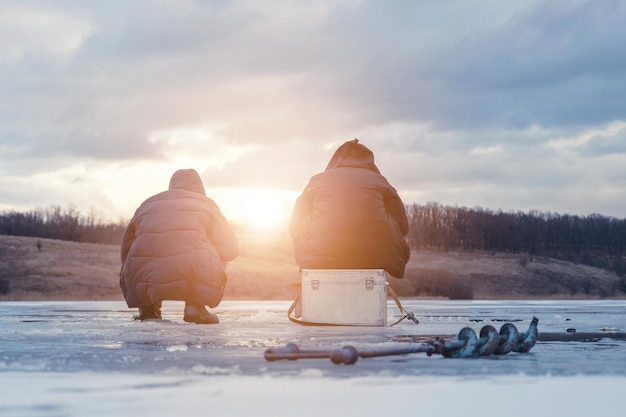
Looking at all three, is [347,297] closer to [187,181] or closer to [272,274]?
[187,181]

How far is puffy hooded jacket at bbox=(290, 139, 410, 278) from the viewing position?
1030cm

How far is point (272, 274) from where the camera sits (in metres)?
42.8

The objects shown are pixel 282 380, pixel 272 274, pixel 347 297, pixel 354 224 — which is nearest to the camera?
pixel 282 380

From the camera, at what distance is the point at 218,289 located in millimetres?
9766

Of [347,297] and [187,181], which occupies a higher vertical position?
[187,181]

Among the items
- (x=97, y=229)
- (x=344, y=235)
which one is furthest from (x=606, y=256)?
(x=344, y=235)

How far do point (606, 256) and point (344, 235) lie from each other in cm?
8394

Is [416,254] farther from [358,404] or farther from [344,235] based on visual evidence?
[358,404]

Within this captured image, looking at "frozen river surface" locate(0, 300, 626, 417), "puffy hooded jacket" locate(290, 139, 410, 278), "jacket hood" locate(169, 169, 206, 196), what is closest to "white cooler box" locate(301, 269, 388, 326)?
"puffy hooded jacket" locate(290, 139, 410, 278)

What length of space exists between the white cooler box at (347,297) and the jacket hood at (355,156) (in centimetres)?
145

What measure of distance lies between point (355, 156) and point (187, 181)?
2035 millimetres

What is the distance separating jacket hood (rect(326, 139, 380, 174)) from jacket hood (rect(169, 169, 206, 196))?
171 cm

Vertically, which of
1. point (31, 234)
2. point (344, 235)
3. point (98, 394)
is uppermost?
point (31, 234)

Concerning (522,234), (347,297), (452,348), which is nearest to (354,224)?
(347,297)
